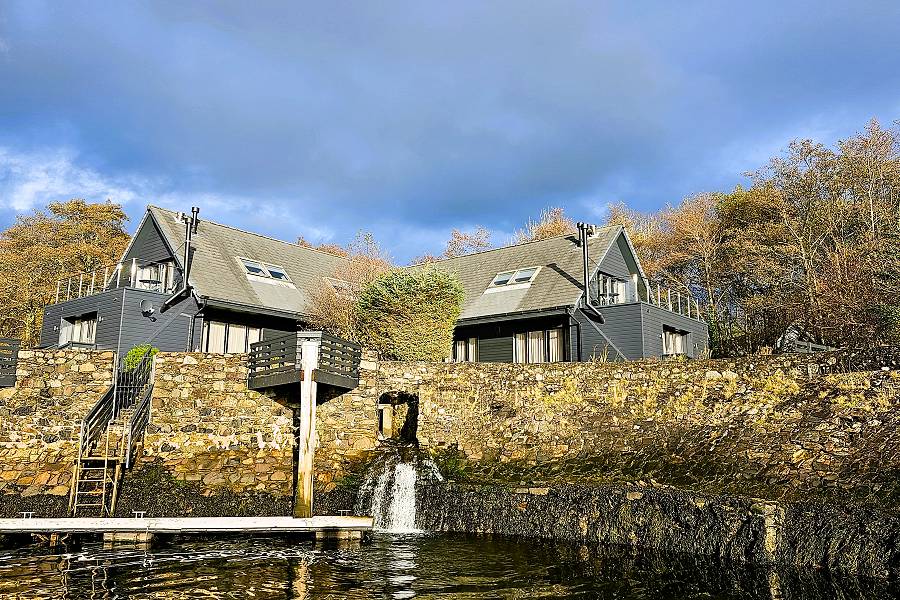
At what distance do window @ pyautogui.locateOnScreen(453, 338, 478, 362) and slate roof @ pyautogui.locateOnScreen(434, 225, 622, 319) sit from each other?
4.57 ft

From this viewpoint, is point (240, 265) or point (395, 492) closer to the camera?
point (395, 492)

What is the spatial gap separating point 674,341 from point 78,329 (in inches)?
922

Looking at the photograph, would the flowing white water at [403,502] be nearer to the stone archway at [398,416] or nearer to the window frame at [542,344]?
the stone archway at [398,416]

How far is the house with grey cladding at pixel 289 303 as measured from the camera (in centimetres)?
2458

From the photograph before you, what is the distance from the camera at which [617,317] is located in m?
25.8

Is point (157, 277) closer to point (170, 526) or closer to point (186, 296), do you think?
point (186, 296)

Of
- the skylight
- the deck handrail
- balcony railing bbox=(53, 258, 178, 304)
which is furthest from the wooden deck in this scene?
the skylight

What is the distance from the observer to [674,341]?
1135 inches

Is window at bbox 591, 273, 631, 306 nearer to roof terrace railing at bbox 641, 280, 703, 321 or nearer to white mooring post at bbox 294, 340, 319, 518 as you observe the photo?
roof terrace railing at bbox 641, 280, 703, 321

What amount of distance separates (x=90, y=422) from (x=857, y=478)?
56.6ft

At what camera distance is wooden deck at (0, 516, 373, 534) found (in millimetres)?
13656

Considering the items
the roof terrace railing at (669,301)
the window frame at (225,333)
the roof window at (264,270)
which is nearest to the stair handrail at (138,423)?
the window frame at (225,333)

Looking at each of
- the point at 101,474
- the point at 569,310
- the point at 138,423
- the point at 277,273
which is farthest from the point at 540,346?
the point at 101,474

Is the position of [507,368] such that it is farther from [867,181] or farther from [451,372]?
[867,181]
